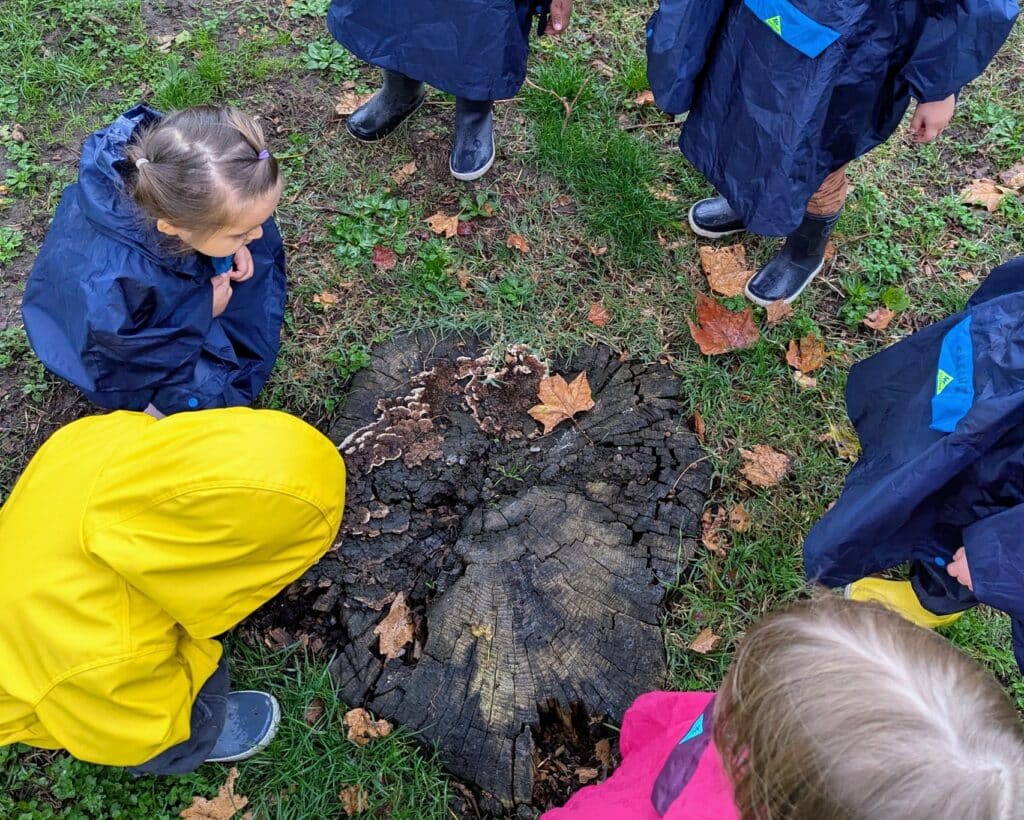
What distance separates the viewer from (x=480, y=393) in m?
2.67

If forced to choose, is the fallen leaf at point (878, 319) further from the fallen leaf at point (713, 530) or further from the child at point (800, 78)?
the fallen leaf at point (713, 530)

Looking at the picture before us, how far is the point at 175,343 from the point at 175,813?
1379 millimetres

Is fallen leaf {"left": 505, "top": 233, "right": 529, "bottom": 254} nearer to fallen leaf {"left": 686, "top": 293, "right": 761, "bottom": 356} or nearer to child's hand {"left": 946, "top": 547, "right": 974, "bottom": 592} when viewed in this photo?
fallen leaf {"left": 686, "top": 293, "right": 761, "bottom": 356}

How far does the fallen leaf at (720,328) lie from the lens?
2.97 metres

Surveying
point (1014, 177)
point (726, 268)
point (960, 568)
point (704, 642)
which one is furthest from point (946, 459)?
point (1014, 177)

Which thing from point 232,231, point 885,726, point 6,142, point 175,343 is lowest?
point 6,142

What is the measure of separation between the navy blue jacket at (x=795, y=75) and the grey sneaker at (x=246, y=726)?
2.19 meters

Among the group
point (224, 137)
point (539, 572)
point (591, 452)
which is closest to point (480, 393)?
point (591, 452)

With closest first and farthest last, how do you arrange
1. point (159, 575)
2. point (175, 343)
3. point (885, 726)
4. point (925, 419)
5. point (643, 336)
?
point (885, 726) < point (159, 575) < point (925, 419) < point (175, 343) < point (643, 336)

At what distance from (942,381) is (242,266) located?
2107 mm

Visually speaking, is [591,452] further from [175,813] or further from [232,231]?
[175,813]

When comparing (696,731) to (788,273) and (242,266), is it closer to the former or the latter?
(242,266)

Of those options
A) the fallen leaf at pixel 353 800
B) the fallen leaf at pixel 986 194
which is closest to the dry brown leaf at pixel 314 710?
the fallen leaf at pixel 353 800

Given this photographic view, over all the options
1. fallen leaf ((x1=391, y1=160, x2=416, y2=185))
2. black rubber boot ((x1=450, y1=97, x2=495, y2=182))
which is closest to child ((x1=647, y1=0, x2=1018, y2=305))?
black rubber boot ((x1=450, y1=97, x2=495, y2=182))
